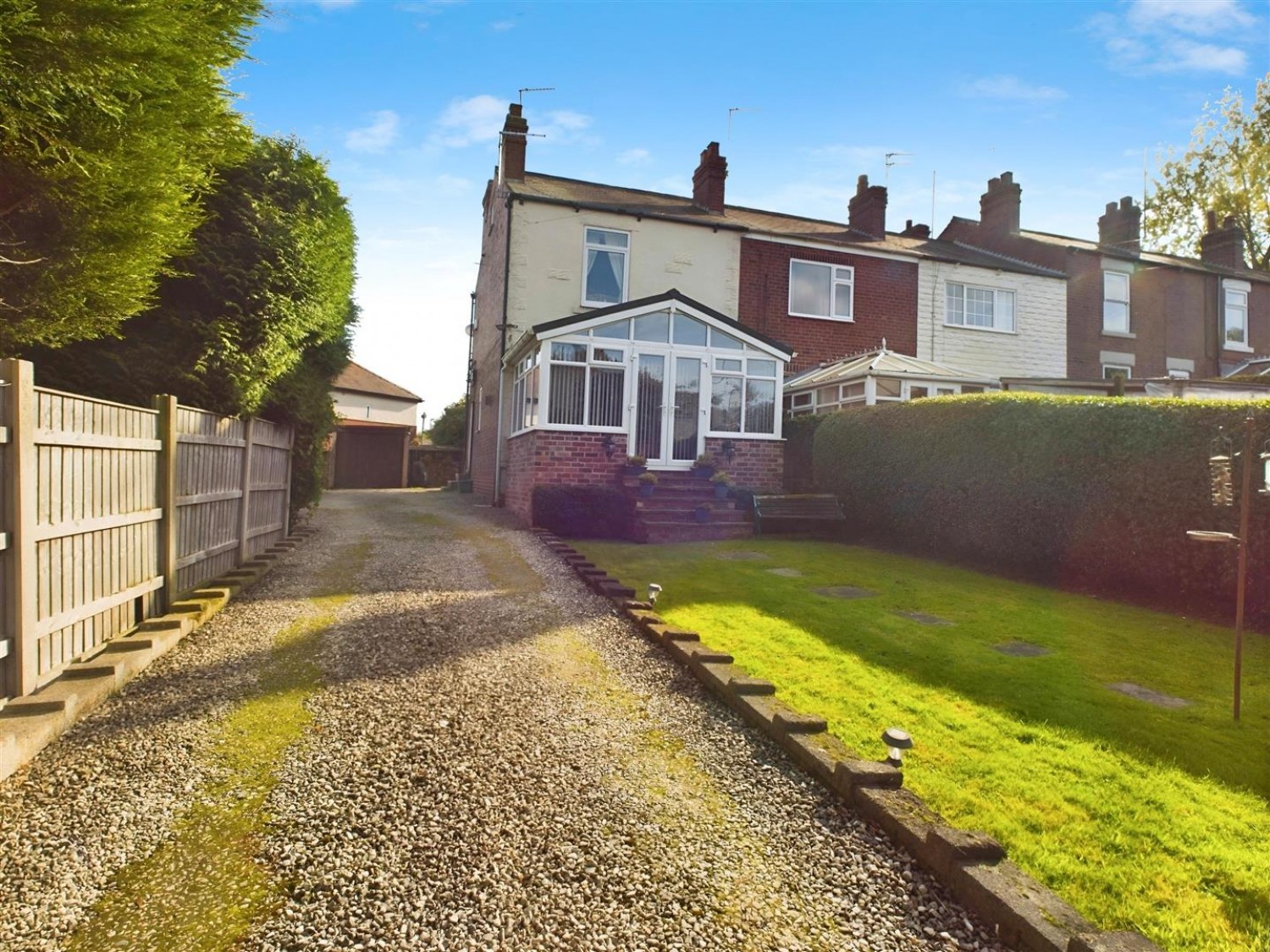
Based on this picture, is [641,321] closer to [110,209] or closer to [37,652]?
[110,209]

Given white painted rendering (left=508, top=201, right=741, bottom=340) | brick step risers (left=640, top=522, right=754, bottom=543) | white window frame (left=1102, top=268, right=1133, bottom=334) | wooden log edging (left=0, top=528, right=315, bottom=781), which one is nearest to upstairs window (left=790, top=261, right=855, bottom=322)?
white painted rendering (left=508, top=201, right=741, bottom=340)

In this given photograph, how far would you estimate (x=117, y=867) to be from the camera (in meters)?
2.71

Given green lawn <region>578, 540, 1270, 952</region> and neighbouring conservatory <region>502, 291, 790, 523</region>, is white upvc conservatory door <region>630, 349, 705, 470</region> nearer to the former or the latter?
neighbouring conservatory <region>502, 291, 790, 523</region>

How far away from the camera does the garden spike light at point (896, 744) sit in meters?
3.33

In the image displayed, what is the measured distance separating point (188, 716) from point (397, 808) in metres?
1.81

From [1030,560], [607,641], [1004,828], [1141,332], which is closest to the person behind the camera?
[1004,828]

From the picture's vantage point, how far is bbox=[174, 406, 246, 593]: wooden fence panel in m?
6.40

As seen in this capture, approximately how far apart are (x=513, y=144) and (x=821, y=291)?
355 inches

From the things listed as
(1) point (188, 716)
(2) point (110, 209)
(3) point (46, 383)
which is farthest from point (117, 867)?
(3) point (46, 383)

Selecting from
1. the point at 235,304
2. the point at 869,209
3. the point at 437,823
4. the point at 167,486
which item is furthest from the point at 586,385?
the point at 869,209

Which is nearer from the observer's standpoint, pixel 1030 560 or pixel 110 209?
pixel 110 209

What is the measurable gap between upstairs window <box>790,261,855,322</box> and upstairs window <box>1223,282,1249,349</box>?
1442 cm

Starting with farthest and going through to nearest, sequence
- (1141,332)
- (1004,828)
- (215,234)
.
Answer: (1141,332) → (215,234) → (1004,828)

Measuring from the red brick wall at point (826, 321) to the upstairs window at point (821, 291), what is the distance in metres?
0.17
